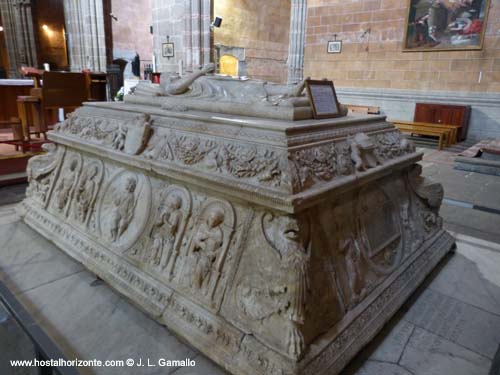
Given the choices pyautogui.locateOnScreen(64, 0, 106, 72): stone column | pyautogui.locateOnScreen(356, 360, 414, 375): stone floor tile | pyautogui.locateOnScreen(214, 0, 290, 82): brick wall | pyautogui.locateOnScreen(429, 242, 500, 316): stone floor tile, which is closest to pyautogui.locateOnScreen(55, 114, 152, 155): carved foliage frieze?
pyautogui.locateOnScreen(356, 360, 414, 375): stone floor tile

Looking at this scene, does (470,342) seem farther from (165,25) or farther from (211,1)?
(165,25)

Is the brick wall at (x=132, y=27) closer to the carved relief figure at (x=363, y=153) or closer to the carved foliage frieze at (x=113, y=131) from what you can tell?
the carved foliage frieze at (x=113, y=131)

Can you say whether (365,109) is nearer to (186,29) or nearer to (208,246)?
(186,29)

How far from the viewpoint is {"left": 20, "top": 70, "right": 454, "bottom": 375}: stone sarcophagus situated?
1.52 meters

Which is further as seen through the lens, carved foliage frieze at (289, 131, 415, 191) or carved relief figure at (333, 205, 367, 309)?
carved relief figure at (333, 205, 367, 309)

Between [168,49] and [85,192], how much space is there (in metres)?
6.98

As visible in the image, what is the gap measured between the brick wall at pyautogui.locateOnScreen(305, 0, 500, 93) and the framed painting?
0.14 metres

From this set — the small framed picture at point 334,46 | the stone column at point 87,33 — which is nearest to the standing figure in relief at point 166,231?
Result: the stone column at point 87,33

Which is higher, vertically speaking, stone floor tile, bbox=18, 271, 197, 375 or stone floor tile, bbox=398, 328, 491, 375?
stone floor tile, bbox=18, 271, 197, 375

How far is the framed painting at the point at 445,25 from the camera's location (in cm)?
786

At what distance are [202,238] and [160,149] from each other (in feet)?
1.99

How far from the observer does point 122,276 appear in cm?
207

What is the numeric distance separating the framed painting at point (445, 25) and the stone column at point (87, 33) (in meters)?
7.47

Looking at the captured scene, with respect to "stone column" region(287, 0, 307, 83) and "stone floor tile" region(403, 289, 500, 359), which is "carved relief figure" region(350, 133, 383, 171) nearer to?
"stone floor tile" region(403, 289, 500, 359)
